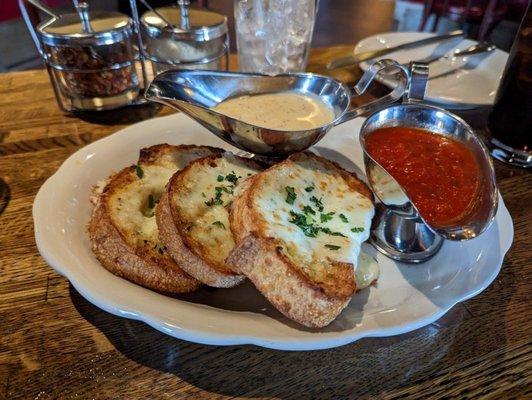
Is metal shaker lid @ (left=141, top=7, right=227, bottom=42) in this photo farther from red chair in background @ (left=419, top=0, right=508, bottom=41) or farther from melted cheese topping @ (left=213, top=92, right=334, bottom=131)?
red chair in background @ (left=419, top=0, right=508, bottom=41)

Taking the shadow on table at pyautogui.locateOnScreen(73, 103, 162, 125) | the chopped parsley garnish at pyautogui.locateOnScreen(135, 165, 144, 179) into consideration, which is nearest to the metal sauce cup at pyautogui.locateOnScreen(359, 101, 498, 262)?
the chopped parsley garnish at pyautogui.locateOnScreen(135, 165, 144, 179)

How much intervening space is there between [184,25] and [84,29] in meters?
0.53

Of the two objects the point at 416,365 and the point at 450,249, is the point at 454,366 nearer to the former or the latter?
the point at 416,365

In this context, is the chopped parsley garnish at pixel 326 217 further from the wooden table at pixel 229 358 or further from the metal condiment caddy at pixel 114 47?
the metal condiment caddy at pixel 114 47

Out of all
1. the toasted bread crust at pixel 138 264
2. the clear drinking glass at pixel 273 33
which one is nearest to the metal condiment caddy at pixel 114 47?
the clear drinking glass at pixel 273 33

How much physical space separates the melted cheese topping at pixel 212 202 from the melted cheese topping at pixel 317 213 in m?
0.19

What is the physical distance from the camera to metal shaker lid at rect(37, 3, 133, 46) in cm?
219

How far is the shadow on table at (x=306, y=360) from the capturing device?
123cm

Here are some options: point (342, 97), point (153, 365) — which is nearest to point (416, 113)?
point (342, 97)

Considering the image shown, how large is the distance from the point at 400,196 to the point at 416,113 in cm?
61

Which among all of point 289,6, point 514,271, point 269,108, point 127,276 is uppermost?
point 289,6

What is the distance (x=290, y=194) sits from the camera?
1.58 m

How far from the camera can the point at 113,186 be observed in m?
1.67

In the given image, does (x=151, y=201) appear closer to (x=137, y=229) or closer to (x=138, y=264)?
(x=137, y=229)
